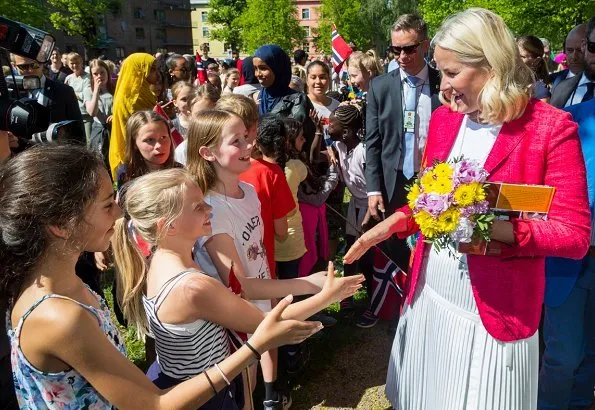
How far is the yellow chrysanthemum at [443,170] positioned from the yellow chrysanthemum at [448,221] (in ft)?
0.47

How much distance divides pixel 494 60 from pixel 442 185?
21.3 inches

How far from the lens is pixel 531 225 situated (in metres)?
1.89

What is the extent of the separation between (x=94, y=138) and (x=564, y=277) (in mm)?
6576

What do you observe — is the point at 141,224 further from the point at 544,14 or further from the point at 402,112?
the point at 544,14

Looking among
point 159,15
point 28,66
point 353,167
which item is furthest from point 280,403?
point 159,15

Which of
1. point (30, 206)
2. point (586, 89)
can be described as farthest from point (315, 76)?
point (30, 206)

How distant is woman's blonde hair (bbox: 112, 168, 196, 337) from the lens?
1.96 m

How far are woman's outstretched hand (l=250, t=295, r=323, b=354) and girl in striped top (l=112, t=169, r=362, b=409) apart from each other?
176 millimetres

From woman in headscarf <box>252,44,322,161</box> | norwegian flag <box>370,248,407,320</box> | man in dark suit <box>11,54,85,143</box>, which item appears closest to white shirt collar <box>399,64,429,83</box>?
woman in headscarf <box>252,44,322,161</box>

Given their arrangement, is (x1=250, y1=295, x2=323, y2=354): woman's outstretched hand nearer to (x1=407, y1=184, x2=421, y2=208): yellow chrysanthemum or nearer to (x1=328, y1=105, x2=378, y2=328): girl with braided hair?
(x1=407, y1=184, x2=421, y2=208): yellow chrysanthemum

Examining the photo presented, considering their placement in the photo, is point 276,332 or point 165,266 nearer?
point 276,332

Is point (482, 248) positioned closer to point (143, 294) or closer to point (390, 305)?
point (143, 294)

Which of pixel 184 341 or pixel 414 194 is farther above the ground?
pixel 414 194

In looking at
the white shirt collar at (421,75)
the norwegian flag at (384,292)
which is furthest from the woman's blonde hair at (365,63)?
the norwegian flag at (384,292)
